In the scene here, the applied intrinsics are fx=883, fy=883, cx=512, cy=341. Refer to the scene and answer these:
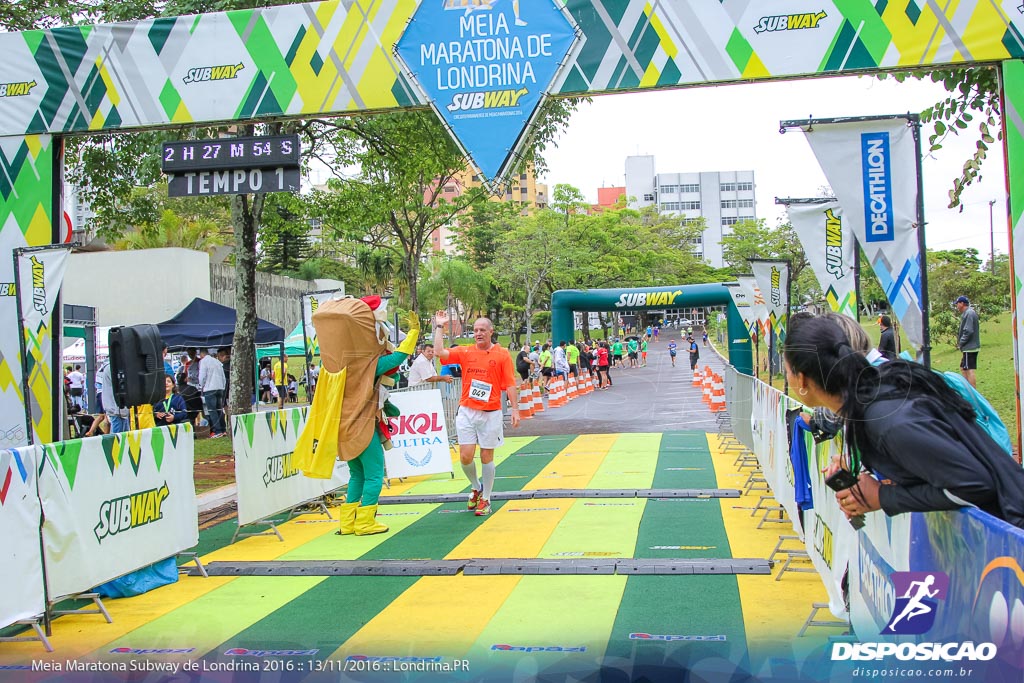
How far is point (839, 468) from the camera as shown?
346cm

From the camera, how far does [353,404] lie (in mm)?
8180

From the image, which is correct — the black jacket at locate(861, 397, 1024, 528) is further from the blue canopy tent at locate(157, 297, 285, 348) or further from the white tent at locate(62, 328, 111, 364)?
the white tent at locate(62, 328, 111, 364)

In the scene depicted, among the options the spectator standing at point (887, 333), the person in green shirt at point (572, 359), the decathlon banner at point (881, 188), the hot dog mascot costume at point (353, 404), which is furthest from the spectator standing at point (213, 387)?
the decathlon banner at point (881, 188)

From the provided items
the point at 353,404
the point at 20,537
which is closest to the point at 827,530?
the point at 353,404

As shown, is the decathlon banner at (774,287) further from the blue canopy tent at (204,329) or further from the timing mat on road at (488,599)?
the blue canopy tent at (204,329)

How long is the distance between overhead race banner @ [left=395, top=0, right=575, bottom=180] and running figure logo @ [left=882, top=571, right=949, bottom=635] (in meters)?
5.54

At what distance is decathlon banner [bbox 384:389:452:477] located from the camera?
12.1 metres

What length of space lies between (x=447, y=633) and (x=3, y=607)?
2662mm

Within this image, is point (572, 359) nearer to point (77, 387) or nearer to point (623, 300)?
point (623, 300)

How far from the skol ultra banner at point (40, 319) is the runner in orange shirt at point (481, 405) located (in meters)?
3.63

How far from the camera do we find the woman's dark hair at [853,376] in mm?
3055

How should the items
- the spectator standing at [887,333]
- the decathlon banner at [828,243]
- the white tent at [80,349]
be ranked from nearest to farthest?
the decathlon banner at [828,243] < the spectator standing at [887,333] < the white tent at [80,349]

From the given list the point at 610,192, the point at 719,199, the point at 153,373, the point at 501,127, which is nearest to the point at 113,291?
the point at 153,373

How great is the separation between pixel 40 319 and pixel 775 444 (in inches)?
272
